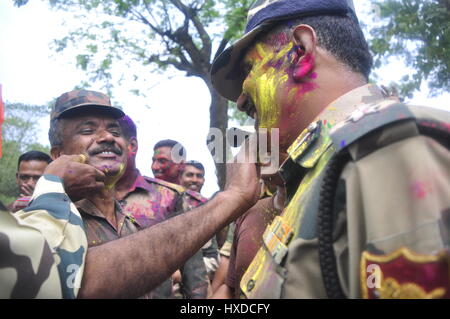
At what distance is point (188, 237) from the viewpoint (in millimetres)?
1980

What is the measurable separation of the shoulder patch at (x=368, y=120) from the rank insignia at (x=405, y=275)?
0.30 meters

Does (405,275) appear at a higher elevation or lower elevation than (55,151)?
lower

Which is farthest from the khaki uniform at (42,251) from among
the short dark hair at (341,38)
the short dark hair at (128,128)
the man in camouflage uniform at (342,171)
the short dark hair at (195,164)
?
the short dark hair at (195,164)

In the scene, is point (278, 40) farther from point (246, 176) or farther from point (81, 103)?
point (81, 103)

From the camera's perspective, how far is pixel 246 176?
2297mm

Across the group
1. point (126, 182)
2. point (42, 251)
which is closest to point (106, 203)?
point (126, 182)

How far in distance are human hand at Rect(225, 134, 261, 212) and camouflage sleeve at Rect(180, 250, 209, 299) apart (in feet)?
5.36

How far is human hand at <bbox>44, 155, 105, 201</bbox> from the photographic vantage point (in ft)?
7.37

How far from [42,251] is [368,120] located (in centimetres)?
123

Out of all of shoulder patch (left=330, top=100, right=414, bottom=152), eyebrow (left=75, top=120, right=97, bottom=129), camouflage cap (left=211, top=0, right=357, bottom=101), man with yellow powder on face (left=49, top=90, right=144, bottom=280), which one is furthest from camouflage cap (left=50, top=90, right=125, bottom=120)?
shoulder patch (left=330, top=100, right=414, bottom=152)

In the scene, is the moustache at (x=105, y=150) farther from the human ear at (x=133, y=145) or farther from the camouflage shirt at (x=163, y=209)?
the human ear at (x=133, y=145)

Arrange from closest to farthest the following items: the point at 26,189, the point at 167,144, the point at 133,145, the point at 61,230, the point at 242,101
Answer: the point at 61,230 → the point at 242,101 → the point at 133,145 → the point at 26,189 → the point at 167,144

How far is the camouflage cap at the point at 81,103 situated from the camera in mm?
3377

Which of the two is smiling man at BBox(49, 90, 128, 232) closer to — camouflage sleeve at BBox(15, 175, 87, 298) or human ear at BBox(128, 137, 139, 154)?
human ear at BBox(128, 137, 139, 154)
